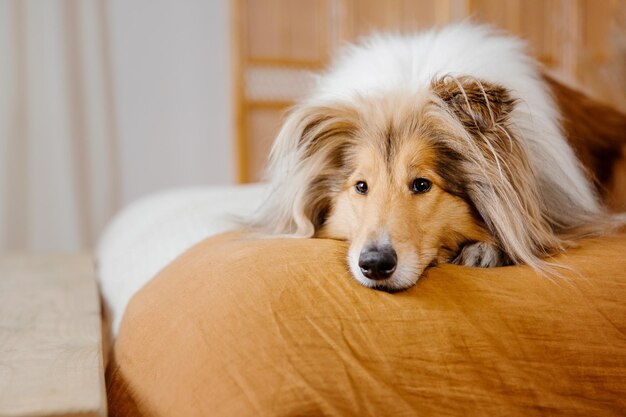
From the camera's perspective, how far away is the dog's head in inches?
58.6

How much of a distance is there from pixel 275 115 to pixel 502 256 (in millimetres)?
2818

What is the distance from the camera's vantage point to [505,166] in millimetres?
1559

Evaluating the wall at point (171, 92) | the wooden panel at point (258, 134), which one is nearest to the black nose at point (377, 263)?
the wooden panel at point (258, 134)

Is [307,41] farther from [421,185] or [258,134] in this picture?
[421,185]

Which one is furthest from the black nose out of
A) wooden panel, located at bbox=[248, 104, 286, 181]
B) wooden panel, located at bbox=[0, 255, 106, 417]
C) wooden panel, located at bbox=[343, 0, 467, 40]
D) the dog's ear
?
wooden panel, located at bbox=[343, 0, 467, 40]

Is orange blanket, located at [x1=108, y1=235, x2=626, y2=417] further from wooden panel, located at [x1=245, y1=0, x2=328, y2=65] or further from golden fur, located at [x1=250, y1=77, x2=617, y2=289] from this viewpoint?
wooden panel, located at [x1=245, y1=0, x2=328, y2=65]

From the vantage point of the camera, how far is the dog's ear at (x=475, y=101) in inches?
58.7

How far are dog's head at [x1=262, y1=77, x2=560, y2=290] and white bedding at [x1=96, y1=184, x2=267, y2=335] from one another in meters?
0.38

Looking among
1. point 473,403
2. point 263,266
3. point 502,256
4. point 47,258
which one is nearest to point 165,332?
point 263,266

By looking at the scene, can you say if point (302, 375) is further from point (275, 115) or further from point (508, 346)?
point (275, 115)

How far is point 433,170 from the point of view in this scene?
5.22 feet

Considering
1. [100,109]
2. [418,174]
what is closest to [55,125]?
[100,109]

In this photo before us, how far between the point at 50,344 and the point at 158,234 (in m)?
0.78

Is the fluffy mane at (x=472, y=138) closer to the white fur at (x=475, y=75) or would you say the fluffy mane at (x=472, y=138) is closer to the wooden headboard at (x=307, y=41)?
the white fur at (x=475, y=75)
